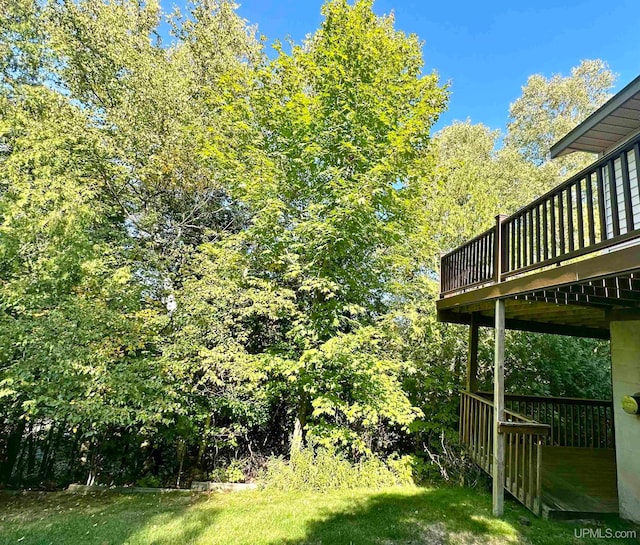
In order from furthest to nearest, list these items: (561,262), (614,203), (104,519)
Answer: (104,519), (561,262), (614,203)

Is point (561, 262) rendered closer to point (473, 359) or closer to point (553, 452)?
point (473, 359)

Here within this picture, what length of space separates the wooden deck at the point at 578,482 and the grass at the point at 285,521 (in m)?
0.16

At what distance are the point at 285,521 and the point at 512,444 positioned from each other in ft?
9.78

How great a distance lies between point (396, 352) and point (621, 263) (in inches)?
212

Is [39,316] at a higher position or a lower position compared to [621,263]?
lower

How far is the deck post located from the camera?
390cm

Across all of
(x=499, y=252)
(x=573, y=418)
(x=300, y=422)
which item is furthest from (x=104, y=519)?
(x=573, y=418)

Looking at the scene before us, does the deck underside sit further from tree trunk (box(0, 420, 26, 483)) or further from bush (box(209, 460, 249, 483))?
tree trunk (box(0, 420, 26, 483))

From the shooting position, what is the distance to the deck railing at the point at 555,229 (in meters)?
2.51

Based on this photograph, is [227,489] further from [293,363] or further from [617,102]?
[617,102]

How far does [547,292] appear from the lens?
3.53 m

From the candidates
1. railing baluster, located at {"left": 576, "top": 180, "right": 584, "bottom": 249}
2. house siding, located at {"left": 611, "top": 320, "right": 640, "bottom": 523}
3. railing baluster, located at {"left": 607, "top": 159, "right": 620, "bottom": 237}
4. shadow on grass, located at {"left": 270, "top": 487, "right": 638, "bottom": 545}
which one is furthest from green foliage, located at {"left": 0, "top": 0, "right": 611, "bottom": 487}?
railing baluster, located at {"left": 607, "top": 159, "right": 620, "bottom": 237}

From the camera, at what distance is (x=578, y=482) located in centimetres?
451

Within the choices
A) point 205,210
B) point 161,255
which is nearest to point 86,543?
point 161,255
